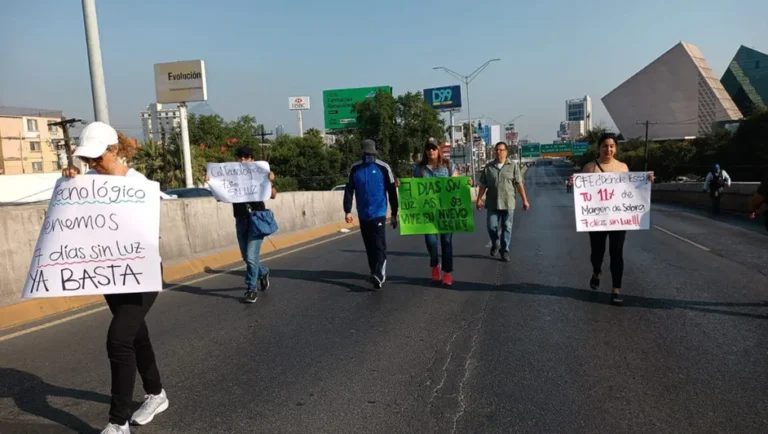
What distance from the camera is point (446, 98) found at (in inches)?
3711

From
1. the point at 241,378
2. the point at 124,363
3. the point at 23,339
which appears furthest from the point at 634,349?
the point at 23,339

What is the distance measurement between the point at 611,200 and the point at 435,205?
232 centimetres

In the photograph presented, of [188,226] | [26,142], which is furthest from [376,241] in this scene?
[26,142]

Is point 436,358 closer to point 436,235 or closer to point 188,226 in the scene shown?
point 436,235

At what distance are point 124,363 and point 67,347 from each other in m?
2.63

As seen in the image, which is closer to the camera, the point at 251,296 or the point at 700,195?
the point at 251,296

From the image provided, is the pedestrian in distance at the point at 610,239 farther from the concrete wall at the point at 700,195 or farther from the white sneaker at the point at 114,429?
→ the concrete wall at the point at 700,195

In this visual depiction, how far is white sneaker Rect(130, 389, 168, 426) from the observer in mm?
3834

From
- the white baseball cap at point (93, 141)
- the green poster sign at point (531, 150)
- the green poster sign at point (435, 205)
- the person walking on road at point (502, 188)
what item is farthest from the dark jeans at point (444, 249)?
the green poster sign at point (531, 150)

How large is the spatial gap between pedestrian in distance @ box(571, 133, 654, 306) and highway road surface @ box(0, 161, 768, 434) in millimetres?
225

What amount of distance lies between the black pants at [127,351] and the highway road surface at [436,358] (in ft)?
1.04

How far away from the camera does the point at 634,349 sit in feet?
16.8

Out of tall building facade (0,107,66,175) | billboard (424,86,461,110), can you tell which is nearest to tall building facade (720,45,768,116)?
billboard (424,86,461,110)

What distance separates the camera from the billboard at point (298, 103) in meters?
124
